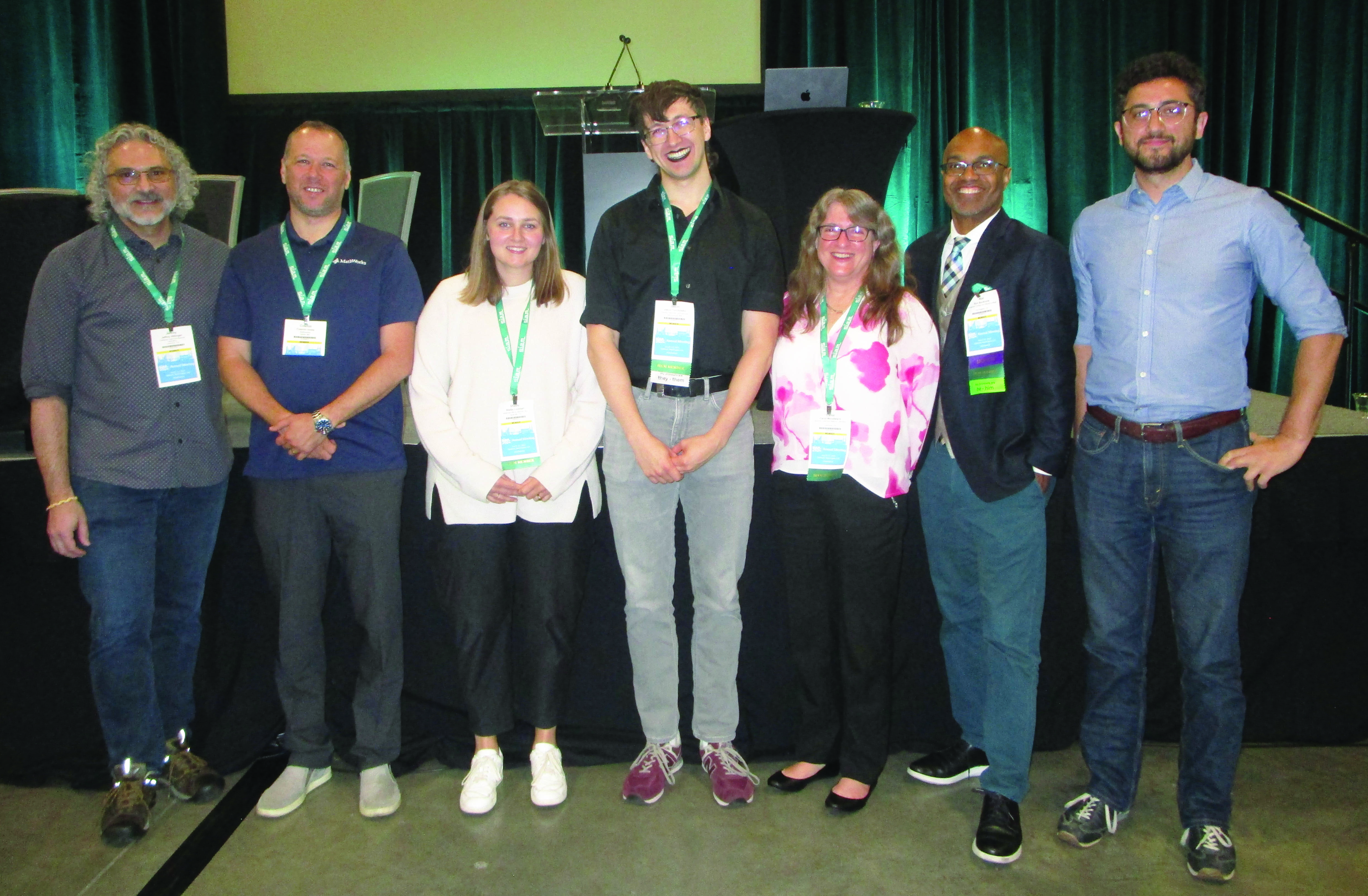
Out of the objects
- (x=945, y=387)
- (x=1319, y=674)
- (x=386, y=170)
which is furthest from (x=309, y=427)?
(x=386, y=170)

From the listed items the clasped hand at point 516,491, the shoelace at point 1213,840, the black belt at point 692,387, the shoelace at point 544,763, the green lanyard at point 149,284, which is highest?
the green lanyard at point 149,284

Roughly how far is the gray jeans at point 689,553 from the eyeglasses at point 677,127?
581 millimetres

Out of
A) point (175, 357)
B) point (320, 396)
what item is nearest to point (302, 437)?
point (320, 396)

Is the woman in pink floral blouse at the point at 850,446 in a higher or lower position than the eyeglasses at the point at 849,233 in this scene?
lower

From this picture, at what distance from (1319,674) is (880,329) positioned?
1694 millimetres

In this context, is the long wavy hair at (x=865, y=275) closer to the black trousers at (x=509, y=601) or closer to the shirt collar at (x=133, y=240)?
the black trousers at (x=509, y=601)

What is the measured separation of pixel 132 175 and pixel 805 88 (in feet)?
6.72

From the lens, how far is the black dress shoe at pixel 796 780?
2.38 m

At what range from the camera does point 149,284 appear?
7.25 ft

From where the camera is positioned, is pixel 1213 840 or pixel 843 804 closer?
pixel 1213 840

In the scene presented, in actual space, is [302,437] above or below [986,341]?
below

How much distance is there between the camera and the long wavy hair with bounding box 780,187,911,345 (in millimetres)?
2102

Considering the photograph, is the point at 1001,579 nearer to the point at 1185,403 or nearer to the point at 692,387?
the point at 1185,403

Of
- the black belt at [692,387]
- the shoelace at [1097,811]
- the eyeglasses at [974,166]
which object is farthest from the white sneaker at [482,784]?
the eyeglasses at [974,166]
